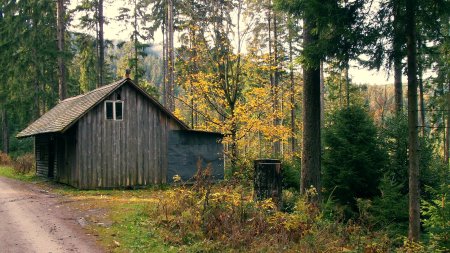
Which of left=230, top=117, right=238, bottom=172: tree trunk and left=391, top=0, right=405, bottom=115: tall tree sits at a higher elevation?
left=391, top=0, right=405, bottom=115: tall tree

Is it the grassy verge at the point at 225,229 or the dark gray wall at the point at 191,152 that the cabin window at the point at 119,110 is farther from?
the grassy verge at the point at 225,229

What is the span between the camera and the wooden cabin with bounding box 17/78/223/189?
1909cm

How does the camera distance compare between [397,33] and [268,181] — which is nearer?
[397,33]

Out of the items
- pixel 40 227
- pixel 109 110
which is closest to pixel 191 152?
pixel 109 110

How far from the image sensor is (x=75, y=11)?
32875mm

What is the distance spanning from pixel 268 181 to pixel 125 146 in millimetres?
11355

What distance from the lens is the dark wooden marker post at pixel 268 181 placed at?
10.3 metres

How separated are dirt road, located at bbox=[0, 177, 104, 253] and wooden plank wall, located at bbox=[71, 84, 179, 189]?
3.15 metres

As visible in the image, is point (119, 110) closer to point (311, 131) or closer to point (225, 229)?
point (311, 131)

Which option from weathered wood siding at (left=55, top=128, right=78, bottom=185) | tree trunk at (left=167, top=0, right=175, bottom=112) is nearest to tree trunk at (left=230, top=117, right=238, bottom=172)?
tree trunk at (left=167, top=0, right=175, bottom=112)

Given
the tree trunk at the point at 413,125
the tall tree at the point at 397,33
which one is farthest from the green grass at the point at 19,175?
the tree trunk at the point at 413,125

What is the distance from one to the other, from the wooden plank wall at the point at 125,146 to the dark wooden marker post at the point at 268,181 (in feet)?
36.2

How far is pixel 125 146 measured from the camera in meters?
19.9

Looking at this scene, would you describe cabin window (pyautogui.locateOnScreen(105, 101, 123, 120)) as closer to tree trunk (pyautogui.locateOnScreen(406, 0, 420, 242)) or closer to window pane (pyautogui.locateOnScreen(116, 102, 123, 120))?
window pane (pyautogui.locateOnScreen(116, 102, 123, 120))
